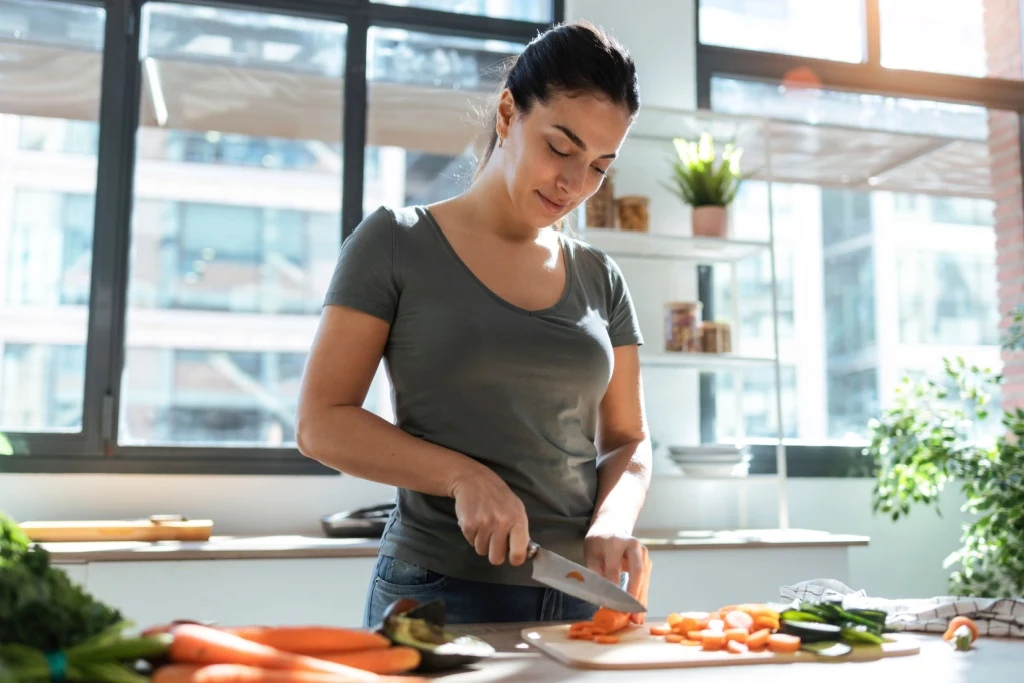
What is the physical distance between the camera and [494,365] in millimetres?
1257

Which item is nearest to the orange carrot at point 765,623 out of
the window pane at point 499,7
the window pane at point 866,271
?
the window pane at point 866,271

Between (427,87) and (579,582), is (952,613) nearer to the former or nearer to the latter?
(579,582)

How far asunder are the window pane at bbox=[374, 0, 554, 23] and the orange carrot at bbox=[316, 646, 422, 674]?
3048mm

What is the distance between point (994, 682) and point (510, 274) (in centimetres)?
77

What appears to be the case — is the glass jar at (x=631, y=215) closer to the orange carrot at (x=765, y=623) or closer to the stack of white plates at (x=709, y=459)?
the stack of white plates at (x=709, y=459)

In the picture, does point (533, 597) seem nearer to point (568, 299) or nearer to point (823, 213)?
point (568, 299)

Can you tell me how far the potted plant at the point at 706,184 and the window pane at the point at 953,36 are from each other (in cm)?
119

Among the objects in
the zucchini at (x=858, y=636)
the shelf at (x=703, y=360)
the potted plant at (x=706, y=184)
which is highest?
the potted plant at (x=706, y=184)

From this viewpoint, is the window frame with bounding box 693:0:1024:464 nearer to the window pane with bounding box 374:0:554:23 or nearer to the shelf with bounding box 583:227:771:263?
the shelf with bounding box 583:227:771:263

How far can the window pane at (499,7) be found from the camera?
140 inches

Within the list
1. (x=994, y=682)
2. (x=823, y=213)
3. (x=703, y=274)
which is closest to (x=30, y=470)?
(x=703, y=274)

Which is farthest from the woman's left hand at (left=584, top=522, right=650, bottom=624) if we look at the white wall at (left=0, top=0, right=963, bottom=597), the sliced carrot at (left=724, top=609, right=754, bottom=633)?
the white wall at (left=0, top=0, right=963, bottom=597)

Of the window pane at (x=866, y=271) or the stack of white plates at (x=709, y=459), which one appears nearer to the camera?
the stack of white plates at (x=709, y=459)

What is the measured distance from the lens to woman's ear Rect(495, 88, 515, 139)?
140cm
